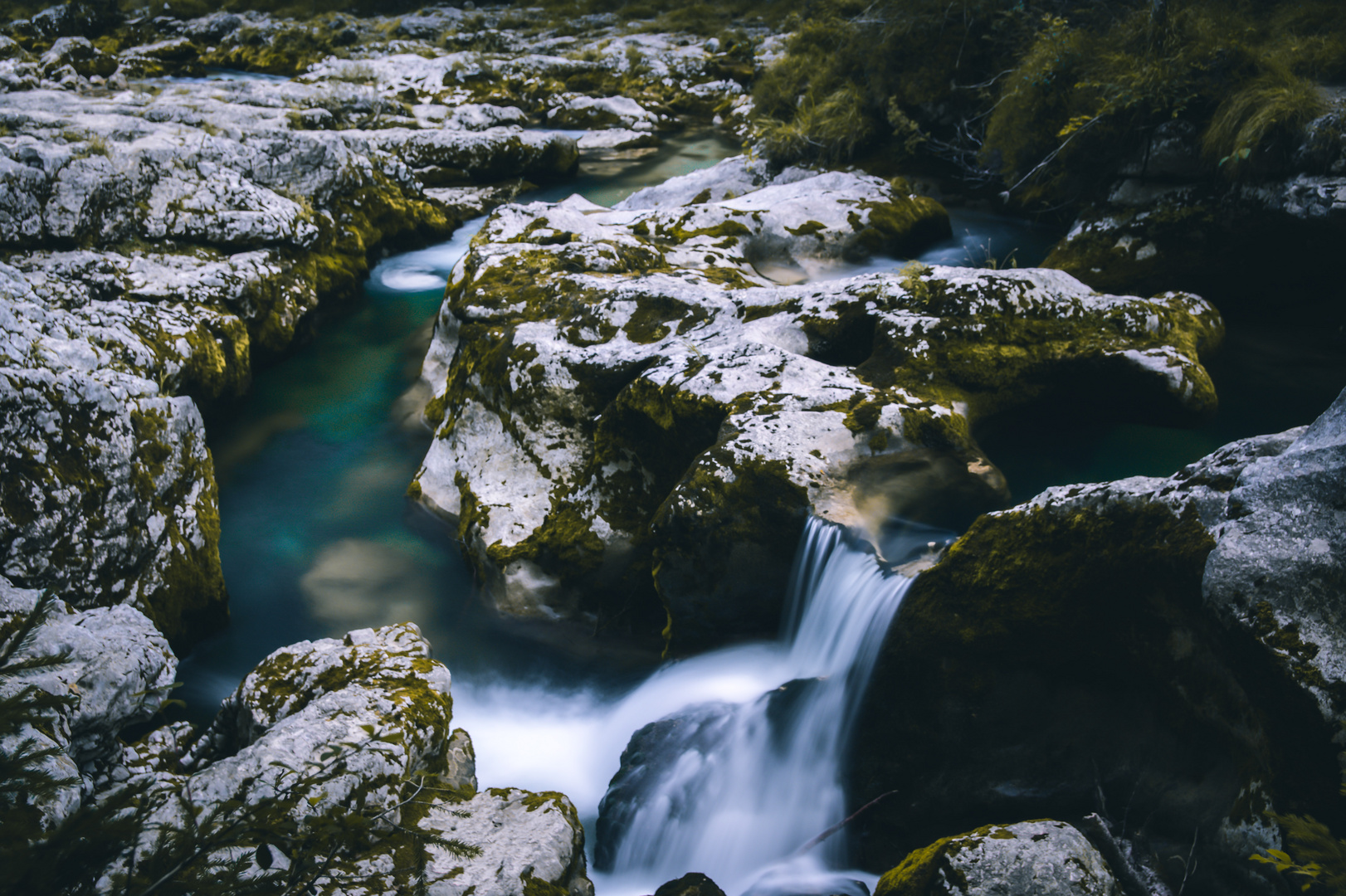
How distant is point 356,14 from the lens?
138 feet

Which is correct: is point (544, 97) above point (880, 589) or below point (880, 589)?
above

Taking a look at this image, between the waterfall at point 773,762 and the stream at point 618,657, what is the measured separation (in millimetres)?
11

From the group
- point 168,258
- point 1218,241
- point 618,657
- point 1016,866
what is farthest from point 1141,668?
point 168,258

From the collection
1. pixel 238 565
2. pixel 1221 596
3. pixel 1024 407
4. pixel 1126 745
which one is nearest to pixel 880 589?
pixel 1126 745

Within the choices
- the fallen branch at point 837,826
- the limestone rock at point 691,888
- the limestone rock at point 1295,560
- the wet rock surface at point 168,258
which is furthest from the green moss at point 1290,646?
the wet rock surface at point 168,258

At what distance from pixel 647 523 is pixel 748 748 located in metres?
2.03

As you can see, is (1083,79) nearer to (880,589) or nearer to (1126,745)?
(880,589)

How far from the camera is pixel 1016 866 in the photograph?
2.91 m

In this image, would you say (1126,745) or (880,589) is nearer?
(1126,745)

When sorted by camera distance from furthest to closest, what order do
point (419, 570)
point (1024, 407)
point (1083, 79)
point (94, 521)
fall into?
point (1083, 79) < point (419, 570) < point (1024, 407) < point (94, 521)

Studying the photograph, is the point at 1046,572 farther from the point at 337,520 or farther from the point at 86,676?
the point at 337,520

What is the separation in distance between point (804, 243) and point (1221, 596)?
709 centimetres

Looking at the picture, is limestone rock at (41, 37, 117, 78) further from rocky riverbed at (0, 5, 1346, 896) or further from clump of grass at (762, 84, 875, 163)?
clump of grass at (762, 84, 875, 163)

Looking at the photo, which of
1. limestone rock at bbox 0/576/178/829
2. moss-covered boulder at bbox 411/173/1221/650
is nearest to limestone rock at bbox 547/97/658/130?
moss-covered boulder at bbox 411/173/1221/650
